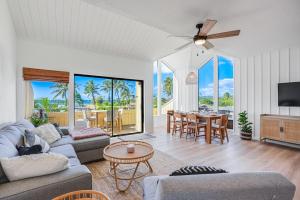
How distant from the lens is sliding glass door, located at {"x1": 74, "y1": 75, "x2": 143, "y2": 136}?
4668 mm

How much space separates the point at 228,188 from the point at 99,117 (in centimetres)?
459

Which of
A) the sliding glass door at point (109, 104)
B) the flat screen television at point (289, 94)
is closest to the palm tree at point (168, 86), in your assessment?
the sliding glass door at point (109, 104)

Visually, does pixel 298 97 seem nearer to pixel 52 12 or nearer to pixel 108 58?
pixel 108 58

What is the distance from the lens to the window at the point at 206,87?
650 cm

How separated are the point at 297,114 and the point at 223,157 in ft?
8.27

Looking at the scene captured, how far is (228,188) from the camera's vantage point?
0.88m

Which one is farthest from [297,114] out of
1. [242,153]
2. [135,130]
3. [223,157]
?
[135,130]

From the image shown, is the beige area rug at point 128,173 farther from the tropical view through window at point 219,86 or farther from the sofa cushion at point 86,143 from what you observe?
the tropical view through window at point 219,86

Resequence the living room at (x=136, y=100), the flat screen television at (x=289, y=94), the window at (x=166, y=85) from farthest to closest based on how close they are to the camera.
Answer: the window at (x=166, y=85) → the flat screen television at (x=289, y=94) → the living room at (x=136, y=100)

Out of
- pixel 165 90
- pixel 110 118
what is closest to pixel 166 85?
pixel 165 90

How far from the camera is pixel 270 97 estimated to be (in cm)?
450

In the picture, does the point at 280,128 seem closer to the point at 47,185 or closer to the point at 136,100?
the point at 136,100

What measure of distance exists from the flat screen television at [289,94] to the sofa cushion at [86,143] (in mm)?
4544

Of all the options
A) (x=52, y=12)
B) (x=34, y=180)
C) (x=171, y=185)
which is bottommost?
(x=34, y=180)
